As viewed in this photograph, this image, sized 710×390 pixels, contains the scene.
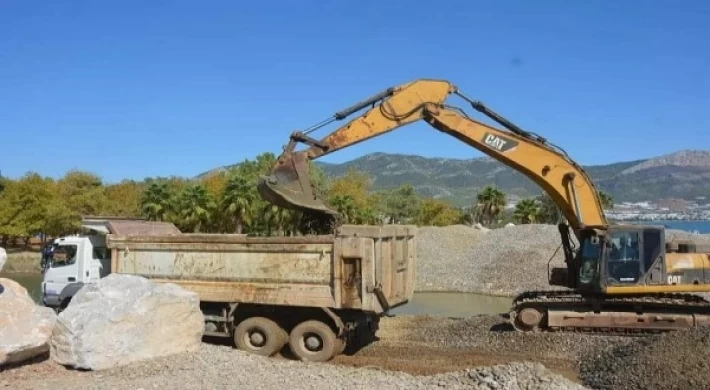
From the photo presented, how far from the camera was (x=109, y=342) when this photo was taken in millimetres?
10922

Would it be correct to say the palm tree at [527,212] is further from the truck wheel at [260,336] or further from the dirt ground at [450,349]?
the truck wheel at [260,336]

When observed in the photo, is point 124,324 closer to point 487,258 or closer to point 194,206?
point 487,258

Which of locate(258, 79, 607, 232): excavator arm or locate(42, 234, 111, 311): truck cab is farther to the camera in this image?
locate(42, 234, 111, 311): truck cab

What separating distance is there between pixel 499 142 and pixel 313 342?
21.7 ft

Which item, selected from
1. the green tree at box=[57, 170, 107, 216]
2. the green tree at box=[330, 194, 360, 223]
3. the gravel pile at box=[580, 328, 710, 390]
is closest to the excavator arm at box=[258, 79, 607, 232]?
the gravel pile at box=[580, 328, 710, 390]

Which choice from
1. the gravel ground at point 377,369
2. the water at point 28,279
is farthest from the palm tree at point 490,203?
the gravel ground at point 377,369

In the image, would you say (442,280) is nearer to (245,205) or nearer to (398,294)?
(245,205)

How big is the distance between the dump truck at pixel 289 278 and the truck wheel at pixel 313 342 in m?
0.02

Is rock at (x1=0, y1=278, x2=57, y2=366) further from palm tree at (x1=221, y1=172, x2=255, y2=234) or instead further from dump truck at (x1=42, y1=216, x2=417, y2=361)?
palm tree at (x1=221, y1=172, x2=255, y2=234)

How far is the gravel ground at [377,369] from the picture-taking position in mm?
10141

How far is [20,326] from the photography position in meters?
10.4

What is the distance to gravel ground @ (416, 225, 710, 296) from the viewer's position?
37125 mm

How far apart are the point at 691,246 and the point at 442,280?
23608 millimetres

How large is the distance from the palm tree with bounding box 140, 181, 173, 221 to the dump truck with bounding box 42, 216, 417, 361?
32679 mm
